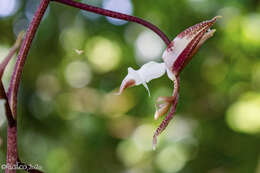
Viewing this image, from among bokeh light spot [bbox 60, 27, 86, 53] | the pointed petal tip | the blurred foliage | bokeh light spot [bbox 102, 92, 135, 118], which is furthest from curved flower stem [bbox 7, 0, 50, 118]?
bokeh light spot [bbox 60, 27, 86, 53]

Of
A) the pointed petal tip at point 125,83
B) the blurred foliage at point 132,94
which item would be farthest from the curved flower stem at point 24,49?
the blurred foliage at point 132,94

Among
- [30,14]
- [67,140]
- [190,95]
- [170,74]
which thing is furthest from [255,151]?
[170,74]

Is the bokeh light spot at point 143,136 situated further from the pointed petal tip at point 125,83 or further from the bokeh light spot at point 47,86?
the pointed petal tip at point 125,83

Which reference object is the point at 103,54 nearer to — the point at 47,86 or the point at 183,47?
the point at 47,86

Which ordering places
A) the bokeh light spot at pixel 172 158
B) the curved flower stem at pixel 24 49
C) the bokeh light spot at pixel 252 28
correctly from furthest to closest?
the bokeh light spot at pixel 172 158
the bokeh light spot at pixel 252 28
the curved flower stem at pixel 24 49

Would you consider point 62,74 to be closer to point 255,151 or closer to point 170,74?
point 255,151

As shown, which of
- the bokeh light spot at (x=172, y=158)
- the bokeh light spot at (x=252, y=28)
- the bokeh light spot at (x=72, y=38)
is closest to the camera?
the bokeh light spot at (x=252, y=28)

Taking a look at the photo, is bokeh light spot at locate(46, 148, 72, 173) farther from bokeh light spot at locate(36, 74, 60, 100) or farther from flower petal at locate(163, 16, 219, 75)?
flower petal at locate(163, 16, 219, 75)
